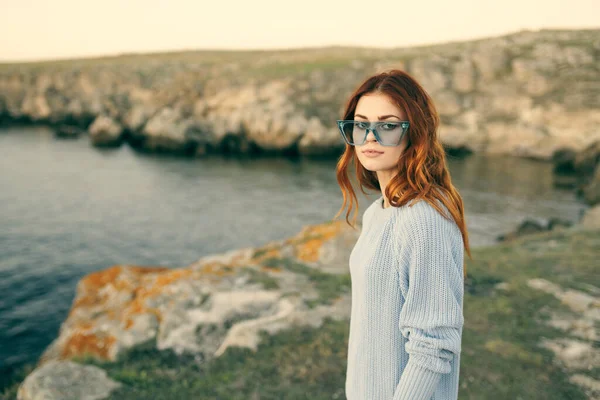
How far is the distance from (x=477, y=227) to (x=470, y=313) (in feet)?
59.8

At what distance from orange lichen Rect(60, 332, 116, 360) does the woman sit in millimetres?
5580

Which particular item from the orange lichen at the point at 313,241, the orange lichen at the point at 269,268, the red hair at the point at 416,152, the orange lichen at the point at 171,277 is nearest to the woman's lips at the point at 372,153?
the red hair at the point at 416,152

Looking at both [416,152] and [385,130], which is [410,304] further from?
[385,130]

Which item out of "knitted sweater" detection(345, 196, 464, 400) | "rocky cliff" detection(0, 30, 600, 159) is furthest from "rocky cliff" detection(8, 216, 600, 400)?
"rocky cliff" detection(0, 30, 600, 159)

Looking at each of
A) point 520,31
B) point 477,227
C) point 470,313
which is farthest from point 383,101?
point 520,31

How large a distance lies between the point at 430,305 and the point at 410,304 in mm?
107

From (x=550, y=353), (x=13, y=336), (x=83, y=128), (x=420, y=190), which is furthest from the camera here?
(x=83, y=128)

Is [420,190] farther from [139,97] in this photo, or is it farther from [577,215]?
[139,97]

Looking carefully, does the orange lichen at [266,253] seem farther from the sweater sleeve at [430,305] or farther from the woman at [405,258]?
the sweater sleeve at [430,305]

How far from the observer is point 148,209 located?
28.2 meters

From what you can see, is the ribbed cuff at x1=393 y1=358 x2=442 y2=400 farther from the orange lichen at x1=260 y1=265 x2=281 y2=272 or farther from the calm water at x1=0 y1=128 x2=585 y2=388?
the calm water at x1=0 y1=128 x2=585 y2=388

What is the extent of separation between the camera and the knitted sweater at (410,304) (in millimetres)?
2268

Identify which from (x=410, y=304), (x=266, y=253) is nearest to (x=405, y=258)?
(x=410, y=304)

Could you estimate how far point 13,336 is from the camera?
12656 millimetres
